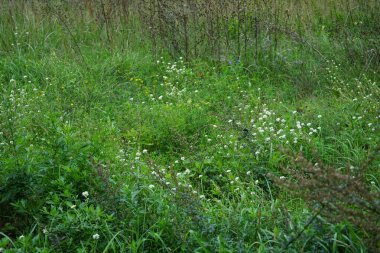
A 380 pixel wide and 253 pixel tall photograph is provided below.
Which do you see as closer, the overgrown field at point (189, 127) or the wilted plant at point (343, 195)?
the wilted plant at point (343, 195)

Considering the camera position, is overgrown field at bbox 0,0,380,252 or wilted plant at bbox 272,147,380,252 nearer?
wilted plant at bbox 272,147,380,252

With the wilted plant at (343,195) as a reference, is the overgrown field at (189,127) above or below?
below

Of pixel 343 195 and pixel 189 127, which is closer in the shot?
pixel 343 195

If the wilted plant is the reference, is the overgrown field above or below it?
below

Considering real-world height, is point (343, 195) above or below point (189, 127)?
above

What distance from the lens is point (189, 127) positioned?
586 centimetres

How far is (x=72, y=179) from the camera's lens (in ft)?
13.9

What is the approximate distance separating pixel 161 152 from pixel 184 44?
2851 mm

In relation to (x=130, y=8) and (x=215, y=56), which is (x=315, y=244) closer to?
(x=215, y=56)

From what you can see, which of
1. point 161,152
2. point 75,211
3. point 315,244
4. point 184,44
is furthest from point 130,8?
A: point 315,244

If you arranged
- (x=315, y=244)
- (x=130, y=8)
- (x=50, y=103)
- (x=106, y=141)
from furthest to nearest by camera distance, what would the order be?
(x=130, y=8)
(x=50, y=103)
(x=106, y=141)
(x=315, y=244)

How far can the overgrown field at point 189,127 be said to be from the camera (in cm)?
348

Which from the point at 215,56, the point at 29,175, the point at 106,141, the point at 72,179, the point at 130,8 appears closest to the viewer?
the point at 29,175

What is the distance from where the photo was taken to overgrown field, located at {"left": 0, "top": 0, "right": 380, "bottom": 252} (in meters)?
3.48
